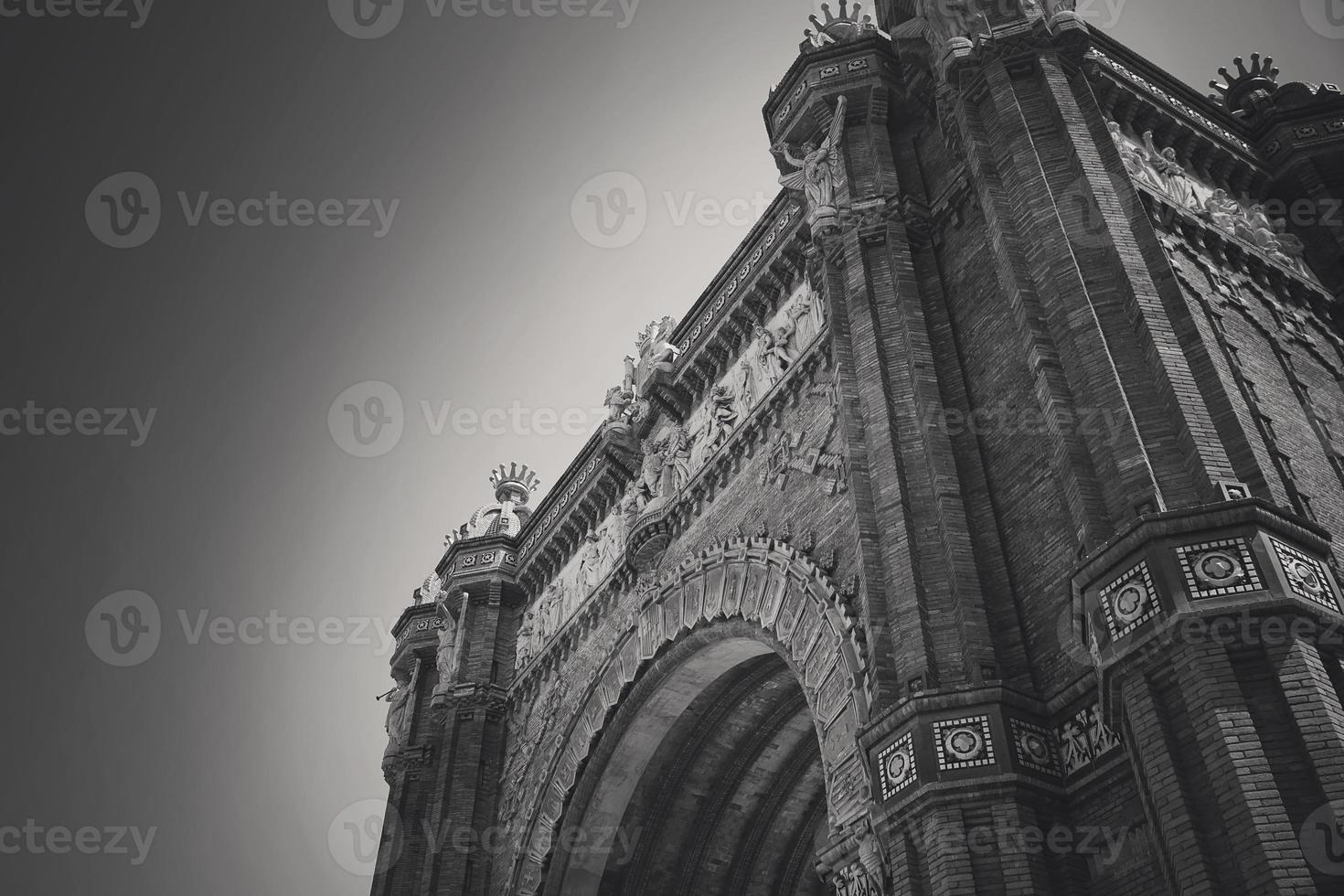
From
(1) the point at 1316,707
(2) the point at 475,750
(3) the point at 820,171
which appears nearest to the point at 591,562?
(2) the point at 475,750

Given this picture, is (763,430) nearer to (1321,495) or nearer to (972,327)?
(972,327)

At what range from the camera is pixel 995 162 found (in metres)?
10.2

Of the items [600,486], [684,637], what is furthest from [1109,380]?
[600,486]

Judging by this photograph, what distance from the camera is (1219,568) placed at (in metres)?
6.61

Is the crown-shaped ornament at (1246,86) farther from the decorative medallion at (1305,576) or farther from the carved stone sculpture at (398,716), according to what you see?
the carved stone sculpture at (398,716)

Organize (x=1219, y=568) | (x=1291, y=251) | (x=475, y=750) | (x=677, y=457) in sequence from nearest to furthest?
(x=1219, y=568) < (x=1291, y=251) < (x=677, y=457) < (x=475, y=750)

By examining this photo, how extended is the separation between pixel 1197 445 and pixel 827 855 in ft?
13.7

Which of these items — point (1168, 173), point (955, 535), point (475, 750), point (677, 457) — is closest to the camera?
point (955, 535)

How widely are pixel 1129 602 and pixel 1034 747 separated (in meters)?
1.52

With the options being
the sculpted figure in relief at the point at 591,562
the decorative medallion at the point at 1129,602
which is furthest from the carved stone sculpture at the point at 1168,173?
the sculpted figure in relief at the point at 591,562

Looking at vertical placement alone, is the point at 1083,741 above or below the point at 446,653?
below

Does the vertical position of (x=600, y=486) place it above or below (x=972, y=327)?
above

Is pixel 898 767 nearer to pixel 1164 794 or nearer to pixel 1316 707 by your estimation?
pixel 1164 794

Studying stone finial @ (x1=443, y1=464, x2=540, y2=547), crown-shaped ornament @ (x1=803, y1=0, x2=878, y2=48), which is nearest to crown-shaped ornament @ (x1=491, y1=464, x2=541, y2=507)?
stone finial @ (x1=443, y1=464, x2=540, y2=547)
